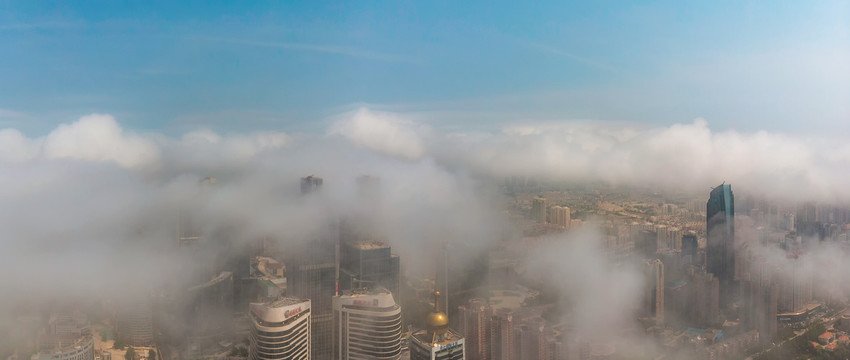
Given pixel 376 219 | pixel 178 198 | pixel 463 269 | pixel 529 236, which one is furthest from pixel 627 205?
pixel 178 198

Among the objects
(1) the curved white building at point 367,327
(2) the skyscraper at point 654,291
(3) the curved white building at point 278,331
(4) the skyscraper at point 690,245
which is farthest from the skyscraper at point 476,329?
(4) the skyscraper at point 690,245

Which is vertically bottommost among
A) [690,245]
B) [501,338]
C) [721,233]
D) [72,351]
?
[501,338]

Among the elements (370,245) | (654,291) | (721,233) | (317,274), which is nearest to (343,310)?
(317,274)

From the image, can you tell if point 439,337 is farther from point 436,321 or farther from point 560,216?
point 560,216

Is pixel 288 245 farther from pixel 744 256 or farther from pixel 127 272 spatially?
pixel 744 256

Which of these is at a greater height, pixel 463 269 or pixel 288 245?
pixel 288 245

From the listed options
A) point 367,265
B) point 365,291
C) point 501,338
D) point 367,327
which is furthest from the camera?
point 367,265
